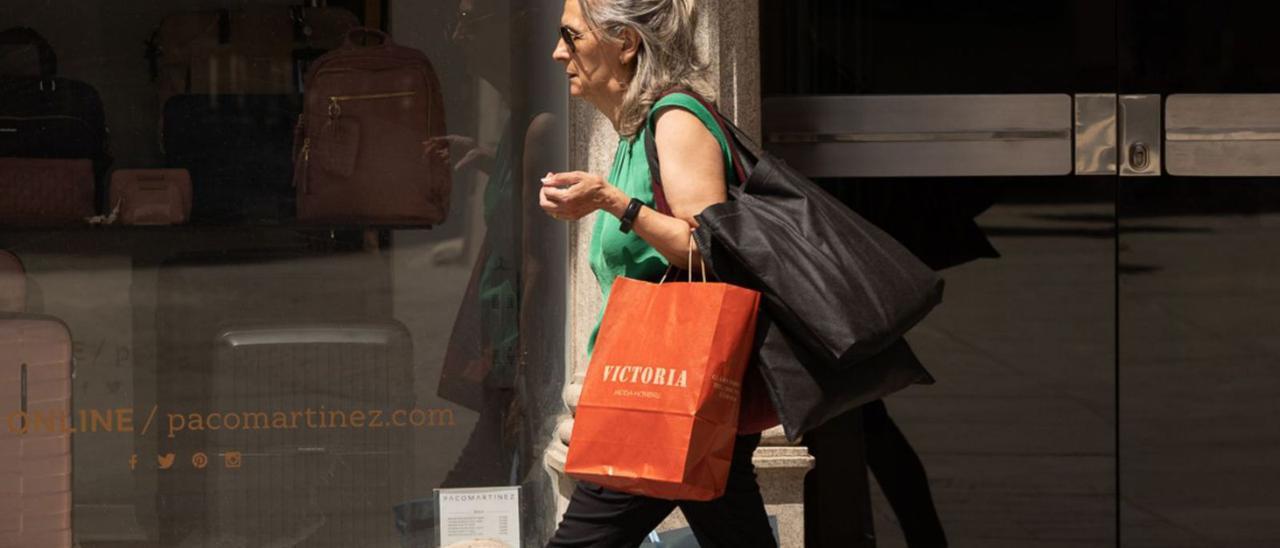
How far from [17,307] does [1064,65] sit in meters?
3.37

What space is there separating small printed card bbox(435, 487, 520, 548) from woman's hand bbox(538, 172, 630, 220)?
7.92 ft

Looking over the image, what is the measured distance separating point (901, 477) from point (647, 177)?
8.32ft

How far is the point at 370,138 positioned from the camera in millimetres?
5691

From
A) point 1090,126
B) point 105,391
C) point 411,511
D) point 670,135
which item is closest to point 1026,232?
point 1090,126

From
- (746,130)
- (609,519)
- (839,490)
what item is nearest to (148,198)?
(746,130)

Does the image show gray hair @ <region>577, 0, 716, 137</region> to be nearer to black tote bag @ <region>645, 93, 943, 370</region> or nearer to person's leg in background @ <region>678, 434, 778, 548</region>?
black tote bag @ <region>645, 93, 943, 370</region>

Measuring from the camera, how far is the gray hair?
12.1ft

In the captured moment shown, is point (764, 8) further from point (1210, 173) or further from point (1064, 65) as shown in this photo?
point (1210, 173)

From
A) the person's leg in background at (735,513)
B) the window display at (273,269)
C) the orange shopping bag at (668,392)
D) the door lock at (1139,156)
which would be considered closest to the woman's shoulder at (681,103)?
the orange shopping bag at (668,392)

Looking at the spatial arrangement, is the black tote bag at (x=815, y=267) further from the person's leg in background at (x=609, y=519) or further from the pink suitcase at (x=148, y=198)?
the pink suitcase at (x=148, y=198)

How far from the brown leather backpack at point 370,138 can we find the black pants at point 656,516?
2.24 metres

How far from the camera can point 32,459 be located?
5684mm

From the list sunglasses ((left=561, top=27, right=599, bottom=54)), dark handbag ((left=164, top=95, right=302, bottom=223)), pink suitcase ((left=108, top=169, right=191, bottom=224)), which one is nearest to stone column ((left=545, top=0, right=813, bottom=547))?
dark handbag ((left=164, top=95, right=302, bottom=223))

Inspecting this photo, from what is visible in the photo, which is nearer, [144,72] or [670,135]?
[670,135]
